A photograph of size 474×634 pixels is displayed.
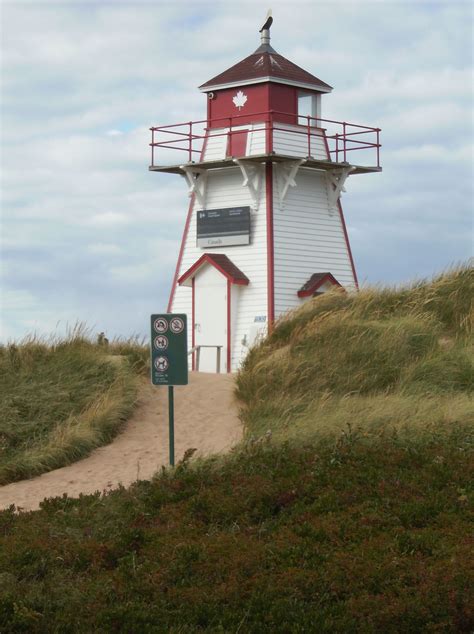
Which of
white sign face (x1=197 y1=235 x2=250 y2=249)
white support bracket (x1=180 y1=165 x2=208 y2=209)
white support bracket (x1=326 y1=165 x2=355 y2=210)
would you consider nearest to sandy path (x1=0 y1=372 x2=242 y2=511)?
white sign face (x1=197 y1=235 x2=250 y2=249)

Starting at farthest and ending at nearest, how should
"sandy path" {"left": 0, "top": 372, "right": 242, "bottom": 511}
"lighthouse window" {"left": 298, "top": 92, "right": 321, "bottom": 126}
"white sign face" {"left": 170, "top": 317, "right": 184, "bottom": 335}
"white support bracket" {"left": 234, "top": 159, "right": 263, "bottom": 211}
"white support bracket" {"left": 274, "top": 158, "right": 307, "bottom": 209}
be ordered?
"lighthouse window" {"left": 298, "top": 92, "right": 321, "bottom": 126} < "white support bracket" {"left": 234, "top": 159, "right": 263, "bottom": 211} < "white support bracket" {"left": 274, "top": 158, "right": 307, "bottom": 209} < "sandy path" {"left": 0, "top": 372, "right": 242, "bottom": 511} < "white sign face" {"left": 170, "top": 317, "right": 184, "bottom": 335}

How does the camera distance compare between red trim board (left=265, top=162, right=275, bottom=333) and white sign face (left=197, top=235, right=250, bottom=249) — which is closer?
red trim board (left=265, top=162, right=275, bottom=333)

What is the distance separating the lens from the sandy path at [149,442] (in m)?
15.5

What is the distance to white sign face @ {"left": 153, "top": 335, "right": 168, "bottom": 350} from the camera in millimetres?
15008

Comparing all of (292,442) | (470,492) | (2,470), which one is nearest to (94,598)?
(470,492)

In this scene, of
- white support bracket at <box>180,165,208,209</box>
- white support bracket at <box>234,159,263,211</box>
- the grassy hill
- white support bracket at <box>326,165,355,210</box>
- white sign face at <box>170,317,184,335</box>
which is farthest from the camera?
white support bracket at <box>326,165,355,210</box>

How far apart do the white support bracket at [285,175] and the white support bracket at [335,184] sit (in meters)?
1.50

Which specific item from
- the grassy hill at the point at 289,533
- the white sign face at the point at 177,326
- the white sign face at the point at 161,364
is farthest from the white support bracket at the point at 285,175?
the white sign face at the point at 161,364

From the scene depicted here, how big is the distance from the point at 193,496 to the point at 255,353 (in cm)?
811

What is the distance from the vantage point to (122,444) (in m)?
17.4

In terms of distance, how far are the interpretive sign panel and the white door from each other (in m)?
0.89

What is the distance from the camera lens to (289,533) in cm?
1020

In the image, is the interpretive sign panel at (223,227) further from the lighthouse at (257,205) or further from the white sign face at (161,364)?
the white sign face at (161,364)

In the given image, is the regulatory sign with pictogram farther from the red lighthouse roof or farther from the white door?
the red lighthouse roof
